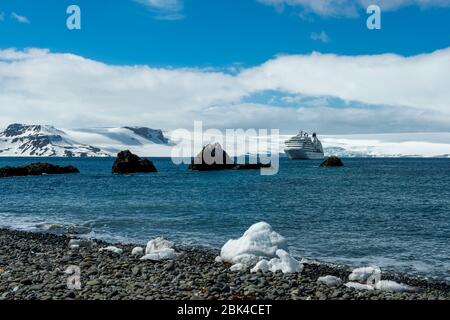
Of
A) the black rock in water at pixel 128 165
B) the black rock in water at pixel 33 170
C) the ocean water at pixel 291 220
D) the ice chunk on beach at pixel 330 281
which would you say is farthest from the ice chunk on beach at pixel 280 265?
the black rock in water at pixel 33 170

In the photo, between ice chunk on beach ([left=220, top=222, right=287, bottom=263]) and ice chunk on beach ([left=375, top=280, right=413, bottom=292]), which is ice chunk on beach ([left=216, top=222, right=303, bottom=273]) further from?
ice chunk on beach ([left=375, top=280, right=413, bottom=292])

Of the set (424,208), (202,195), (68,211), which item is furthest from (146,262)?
(202,195)

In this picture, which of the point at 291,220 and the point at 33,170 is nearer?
the point at 291,220

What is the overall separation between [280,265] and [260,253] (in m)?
2.13

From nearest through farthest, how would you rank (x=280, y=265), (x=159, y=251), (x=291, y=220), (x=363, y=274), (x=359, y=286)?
(x=359, y=286), (x=280, y=265), (x=363, y=274), (x=159, y=251), (x=291, y=220)

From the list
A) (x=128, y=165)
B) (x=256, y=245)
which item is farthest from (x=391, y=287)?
(x=128, y=165)

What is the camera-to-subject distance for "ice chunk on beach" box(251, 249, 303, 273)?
17125 mm

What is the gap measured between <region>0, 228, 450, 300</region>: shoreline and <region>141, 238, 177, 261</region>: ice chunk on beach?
60 centimetres

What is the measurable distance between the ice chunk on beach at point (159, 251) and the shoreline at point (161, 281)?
1.96 ft

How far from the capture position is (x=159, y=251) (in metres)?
20.5

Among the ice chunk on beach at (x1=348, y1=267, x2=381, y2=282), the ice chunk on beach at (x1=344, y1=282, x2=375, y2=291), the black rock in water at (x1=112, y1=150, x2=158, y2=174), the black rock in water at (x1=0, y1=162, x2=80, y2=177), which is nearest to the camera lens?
the ice chunk on beach at (x1=344, y1=282, x2=375, y2=291)

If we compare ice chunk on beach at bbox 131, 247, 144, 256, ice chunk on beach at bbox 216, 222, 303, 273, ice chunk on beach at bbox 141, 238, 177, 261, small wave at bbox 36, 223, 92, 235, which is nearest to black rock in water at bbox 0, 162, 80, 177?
small wave at bbox 36, 223, 92, 235

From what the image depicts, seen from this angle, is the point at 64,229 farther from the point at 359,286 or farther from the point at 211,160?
the point at 211,160

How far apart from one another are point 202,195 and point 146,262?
39.9m
